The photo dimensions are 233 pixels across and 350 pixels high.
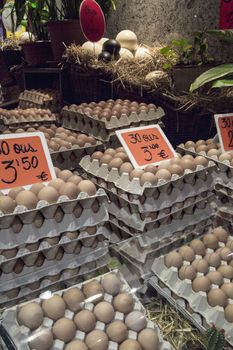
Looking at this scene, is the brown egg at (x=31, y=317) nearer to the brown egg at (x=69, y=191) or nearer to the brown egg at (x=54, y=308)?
the brown egg at (x=54, y=308)

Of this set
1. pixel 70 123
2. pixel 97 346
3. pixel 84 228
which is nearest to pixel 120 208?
pixel 84 228

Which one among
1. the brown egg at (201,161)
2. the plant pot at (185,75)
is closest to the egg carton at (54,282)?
the brown egg at (201,161)

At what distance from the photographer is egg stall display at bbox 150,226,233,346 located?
1067 mm

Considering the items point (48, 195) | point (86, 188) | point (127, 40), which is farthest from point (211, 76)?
point (127, 40)

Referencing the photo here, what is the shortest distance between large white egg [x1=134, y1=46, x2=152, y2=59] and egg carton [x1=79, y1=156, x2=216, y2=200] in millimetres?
1204

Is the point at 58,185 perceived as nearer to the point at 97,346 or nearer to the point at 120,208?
the point at 120,208

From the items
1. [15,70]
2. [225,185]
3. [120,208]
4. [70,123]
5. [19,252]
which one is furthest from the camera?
[15,70]

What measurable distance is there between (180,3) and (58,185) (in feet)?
6.08

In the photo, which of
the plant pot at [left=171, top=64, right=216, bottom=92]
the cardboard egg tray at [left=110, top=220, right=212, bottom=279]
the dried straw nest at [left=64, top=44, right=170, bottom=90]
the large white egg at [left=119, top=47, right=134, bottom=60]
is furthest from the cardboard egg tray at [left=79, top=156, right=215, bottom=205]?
the large white egg at [left=119, top=47, right=134, bottom=60]

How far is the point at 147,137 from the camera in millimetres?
1541

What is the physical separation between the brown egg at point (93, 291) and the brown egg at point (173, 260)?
0.25 metres

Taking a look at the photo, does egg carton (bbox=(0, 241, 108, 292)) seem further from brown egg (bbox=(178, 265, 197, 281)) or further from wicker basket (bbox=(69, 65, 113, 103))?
wicker basket (bbox=(69, 65, 113, 103))

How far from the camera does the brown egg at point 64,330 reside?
3.07 ft

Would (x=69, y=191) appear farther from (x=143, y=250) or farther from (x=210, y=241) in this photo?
(x=210, y=241)
